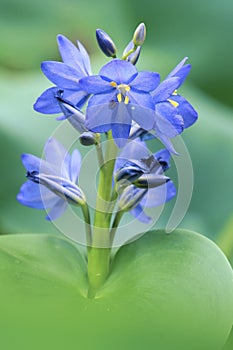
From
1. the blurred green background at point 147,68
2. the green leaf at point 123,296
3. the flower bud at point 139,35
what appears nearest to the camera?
the green leaf at point 123,296

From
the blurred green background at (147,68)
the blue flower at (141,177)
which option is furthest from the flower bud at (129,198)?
the blurred green background at (147,68)

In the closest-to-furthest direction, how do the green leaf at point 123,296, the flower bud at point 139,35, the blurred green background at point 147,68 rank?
the green leaf at point 123,296
the flower bud at point 139,35
the blurred green background at point 147,68

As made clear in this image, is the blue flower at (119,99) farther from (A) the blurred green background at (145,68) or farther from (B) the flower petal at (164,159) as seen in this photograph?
(A) the blurred green background at (145,68)

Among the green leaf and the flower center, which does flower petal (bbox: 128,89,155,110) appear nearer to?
the flower center

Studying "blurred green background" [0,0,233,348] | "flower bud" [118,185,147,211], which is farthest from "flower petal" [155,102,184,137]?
"blurred green background" [0,0,233,348]

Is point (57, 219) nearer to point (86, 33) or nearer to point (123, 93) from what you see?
point (123, 93)

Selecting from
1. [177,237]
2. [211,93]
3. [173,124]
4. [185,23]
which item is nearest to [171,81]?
[173,124]

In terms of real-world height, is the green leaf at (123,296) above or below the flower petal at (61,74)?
below
